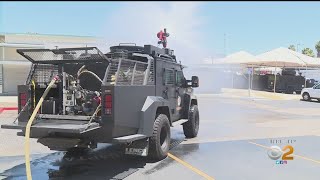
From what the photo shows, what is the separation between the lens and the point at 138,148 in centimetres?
747

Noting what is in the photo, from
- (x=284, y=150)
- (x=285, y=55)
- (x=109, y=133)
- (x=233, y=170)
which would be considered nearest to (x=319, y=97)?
(x=285, y=55)

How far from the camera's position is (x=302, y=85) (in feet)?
131

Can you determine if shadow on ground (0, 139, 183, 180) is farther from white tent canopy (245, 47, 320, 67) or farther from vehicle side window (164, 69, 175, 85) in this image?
white tent canopy (245, 47, 320, 67)

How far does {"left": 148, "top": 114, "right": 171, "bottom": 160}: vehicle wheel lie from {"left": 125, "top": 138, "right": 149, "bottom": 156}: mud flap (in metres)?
0.24

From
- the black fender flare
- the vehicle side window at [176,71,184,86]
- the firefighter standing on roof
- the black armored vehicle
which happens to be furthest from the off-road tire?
the black fender flare

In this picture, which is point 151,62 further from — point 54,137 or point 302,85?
point 302,85

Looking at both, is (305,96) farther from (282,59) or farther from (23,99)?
(23,99)

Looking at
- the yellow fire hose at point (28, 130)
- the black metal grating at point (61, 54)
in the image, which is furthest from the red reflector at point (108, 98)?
the yellow fire hose at point (28, 130)

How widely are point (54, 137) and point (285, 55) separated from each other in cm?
3402

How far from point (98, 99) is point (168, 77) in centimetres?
281

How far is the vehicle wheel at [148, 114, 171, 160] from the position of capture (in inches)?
306

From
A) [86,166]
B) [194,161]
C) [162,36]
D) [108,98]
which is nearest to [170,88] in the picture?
[194,161]

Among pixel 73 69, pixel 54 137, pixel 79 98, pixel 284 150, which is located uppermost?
pixel 73 69

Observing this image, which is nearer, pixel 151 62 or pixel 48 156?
pixel 151 62
